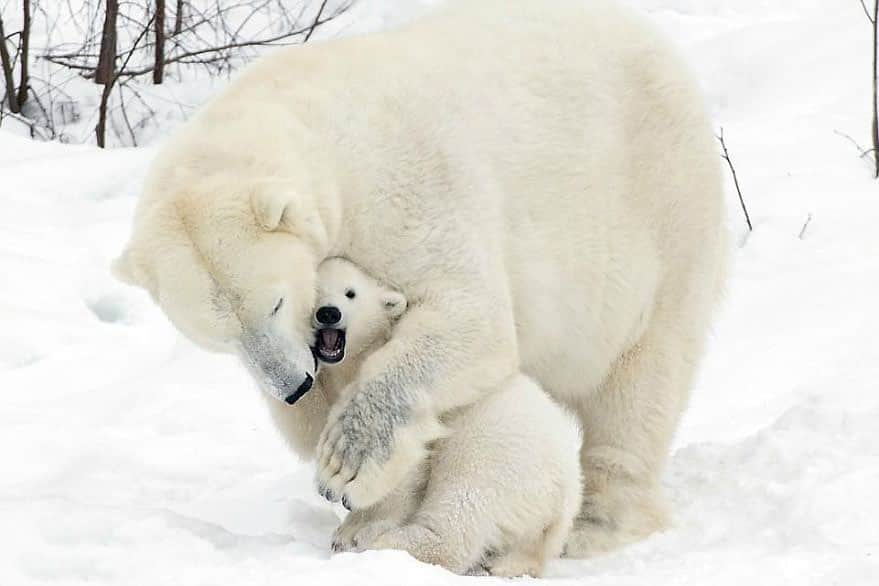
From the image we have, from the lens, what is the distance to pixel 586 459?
4602 millimetres

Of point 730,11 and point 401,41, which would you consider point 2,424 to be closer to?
point 401,41

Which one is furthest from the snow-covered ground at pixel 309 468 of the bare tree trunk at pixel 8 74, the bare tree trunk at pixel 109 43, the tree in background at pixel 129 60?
the tree in background at pixel 129 60

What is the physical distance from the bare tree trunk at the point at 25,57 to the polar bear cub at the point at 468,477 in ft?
22.9

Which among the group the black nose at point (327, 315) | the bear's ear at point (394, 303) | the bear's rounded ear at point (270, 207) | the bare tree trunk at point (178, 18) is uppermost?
the bear's rounded ear at point (270, 207)

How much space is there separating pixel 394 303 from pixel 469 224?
0.30m

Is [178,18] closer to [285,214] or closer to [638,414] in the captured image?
[638,414]

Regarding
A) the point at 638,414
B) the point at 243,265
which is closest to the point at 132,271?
the point at 243,265

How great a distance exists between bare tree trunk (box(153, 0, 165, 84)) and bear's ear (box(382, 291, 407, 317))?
6.78 metres

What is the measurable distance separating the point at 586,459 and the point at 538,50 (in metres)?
1.31

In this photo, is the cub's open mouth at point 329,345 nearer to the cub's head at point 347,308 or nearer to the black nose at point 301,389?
the cub's head at point 347,308

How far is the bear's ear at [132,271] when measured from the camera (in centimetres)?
358

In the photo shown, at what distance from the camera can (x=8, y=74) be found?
10062 millimetres

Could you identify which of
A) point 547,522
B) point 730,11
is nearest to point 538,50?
point 547,522

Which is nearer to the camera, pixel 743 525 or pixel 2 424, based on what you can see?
pixel 743 525
